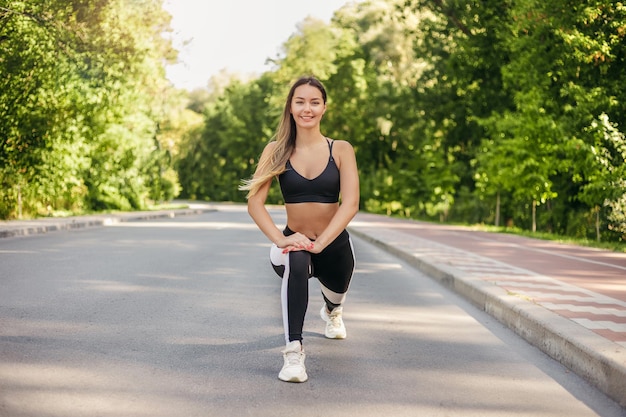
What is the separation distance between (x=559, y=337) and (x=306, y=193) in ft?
7.23

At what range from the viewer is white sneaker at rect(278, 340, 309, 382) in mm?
4844

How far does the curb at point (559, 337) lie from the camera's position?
4914mm

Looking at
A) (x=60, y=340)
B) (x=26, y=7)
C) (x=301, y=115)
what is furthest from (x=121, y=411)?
(x=26, y=7)

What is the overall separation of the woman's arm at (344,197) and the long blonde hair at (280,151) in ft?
1.11

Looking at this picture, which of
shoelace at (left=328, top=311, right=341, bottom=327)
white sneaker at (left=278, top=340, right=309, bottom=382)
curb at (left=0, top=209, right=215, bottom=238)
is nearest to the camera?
white sneaker at (left=278, top=340, right=309, bottom=382)

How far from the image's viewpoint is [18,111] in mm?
23281

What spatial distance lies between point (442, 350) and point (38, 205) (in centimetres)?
2435

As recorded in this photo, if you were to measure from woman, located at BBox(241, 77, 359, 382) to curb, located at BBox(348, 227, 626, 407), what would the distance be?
1.72 m

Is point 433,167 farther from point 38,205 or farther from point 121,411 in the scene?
point 121,411

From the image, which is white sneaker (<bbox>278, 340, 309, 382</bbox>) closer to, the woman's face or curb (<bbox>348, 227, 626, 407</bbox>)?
the woman's face

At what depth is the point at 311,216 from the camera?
5.51 m

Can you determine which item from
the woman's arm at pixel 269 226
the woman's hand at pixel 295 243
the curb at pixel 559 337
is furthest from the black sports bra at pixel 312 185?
the curb at pixel 559 337

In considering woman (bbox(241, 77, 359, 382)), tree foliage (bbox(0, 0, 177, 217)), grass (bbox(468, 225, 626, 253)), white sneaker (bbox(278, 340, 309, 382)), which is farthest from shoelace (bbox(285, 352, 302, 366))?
tree foliage (bbox(0, 0, 177, 217))

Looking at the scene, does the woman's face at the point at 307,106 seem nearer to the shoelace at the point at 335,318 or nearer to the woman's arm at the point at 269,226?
the woman's arm at the point at 269,226
